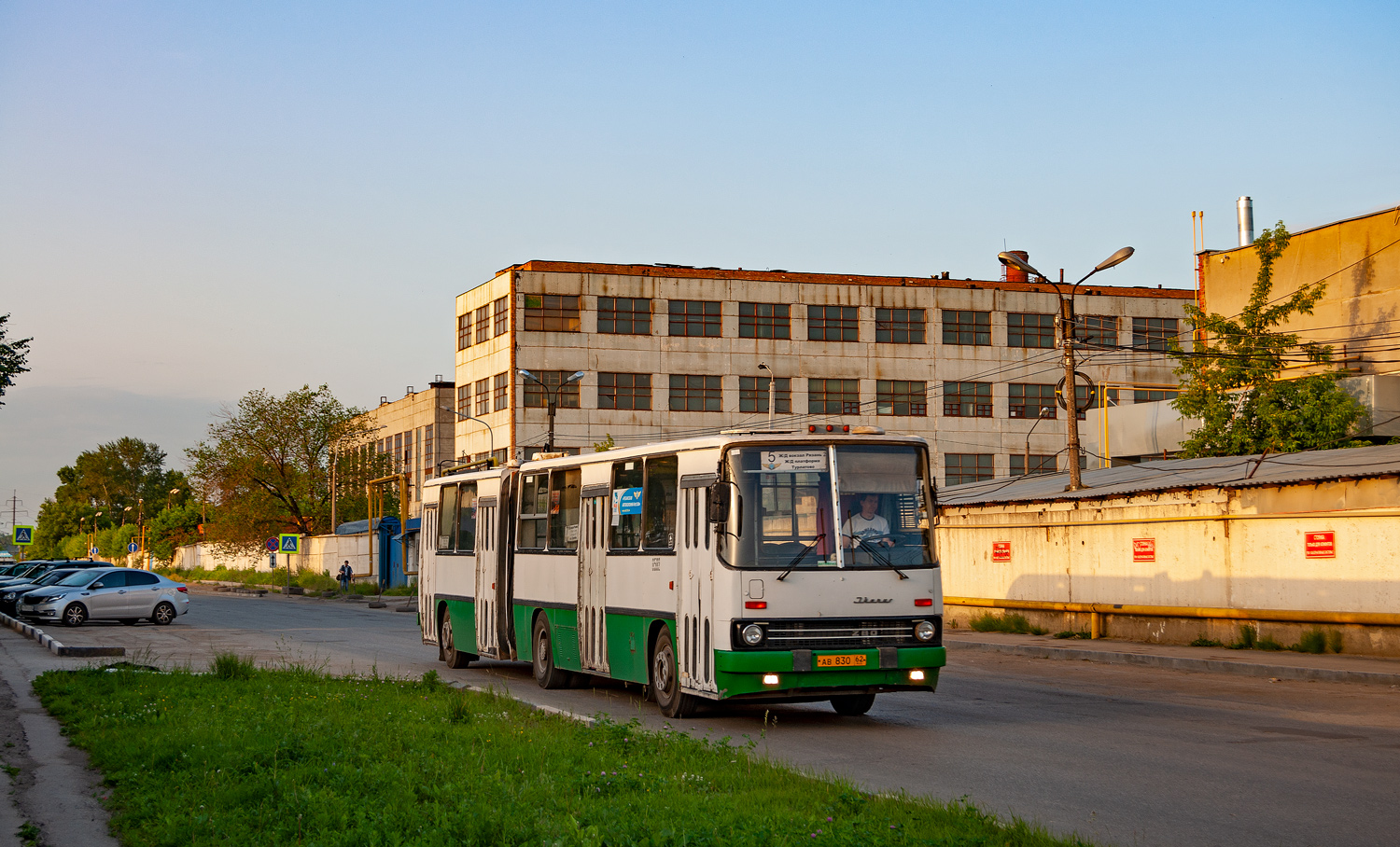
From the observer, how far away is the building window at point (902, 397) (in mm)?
75688

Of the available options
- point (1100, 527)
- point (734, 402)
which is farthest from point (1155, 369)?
point (1100, 527)

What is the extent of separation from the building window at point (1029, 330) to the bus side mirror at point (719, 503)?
67258 mm

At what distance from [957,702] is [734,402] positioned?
5765 centimetres

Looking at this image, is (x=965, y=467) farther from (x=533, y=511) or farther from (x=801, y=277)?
(x=533, y=511)

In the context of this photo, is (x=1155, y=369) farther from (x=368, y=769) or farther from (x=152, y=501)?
(x=152, y=501)

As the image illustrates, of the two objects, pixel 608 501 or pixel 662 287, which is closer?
pixel 608 501

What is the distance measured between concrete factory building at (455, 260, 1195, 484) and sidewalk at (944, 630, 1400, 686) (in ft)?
141

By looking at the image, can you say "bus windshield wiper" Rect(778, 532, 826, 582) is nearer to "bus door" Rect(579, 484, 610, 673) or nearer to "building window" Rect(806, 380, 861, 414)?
"bus door" Rect(579, 484, 610, 673)

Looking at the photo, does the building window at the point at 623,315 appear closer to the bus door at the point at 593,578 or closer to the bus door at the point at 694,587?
the bus door at the point at 593,578

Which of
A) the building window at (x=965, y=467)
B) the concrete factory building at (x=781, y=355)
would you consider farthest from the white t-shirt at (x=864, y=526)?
the building window at (x=965, y=467)

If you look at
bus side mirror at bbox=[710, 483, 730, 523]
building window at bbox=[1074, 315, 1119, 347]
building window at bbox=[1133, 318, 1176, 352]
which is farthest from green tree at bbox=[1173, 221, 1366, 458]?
building window at bbox=[1133, 318, 1176, 352]

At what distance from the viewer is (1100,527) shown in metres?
26.4

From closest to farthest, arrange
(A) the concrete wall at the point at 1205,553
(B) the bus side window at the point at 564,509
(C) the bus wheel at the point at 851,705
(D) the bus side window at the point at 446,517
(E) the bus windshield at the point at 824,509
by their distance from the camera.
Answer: (E) the bus windshield at the point at 824,509 < (C) the bus wheel at the point at 851,705 < (B) the bus side window at the point at 564,509 < (A) the concrete wall at the point at 1205,553 < (D) the bus side window at the point at 446,517

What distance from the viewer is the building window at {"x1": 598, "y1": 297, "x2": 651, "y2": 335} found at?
72.4 meters
